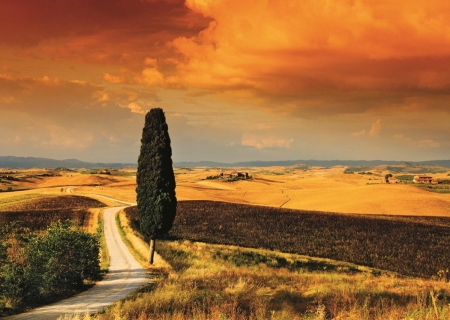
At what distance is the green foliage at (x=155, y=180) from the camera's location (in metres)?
36.4

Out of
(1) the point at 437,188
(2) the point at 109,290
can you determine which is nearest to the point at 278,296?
(2) the point at 109,290

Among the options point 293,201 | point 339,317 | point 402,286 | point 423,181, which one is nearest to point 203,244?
point 402,286

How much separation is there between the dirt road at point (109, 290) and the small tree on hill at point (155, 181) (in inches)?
132

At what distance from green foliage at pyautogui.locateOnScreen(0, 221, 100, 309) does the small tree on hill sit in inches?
270

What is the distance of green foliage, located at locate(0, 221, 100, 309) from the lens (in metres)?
20.7

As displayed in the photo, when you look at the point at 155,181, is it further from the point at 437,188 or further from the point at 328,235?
the point at 437,188

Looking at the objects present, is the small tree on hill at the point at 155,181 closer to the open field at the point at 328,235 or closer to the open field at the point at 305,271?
the open field at the point at 305,271

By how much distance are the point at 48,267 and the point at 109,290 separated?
160 inches

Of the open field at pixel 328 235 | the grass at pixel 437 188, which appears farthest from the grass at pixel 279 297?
the grass at pixel 437 188

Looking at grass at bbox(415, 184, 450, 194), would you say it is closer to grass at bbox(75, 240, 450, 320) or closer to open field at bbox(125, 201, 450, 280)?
open field at bbox(125, 201, 450, 280)

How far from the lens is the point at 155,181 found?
36.5 metres

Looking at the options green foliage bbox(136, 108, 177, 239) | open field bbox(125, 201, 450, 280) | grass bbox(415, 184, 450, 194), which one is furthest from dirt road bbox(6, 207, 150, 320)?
grass bbox(415, 184, 450, 194)

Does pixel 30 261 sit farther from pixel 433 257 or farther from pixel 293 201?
pixel 293 201

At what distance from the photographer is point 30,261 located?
79.7 ft
